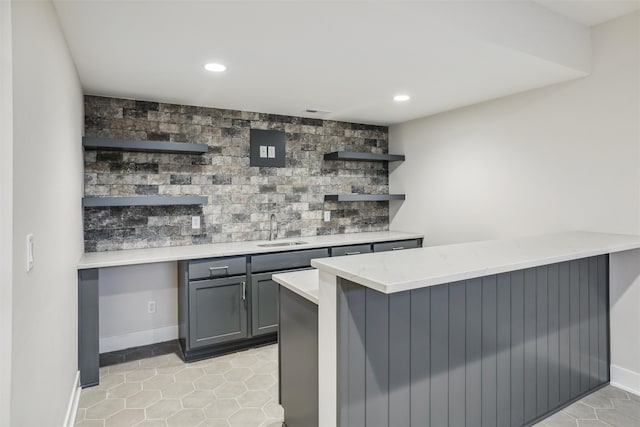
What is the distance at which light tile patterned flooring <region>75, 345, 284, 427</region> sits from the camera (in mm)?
2322

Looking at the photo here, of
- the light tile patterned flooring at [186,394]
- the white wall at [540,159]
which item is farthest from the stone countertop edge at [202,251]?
the light tile patterned flooring at [186,394]

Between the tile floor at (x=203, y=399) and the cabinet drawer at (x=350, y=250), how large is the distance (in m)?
1.16

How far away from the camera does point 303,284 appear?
200 cm

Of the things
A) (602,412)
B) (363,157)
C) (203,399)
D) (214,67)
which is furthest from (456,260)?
(363,157)

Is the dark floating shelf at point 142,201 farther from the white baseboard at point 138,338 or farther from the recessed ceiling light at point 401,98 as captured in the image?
the recessed ceiling light at point 401,98

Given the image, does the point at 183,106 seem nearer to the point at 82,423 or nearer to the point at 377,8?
the point at 377,8

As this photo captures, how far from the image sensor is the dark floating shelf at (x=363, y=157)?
168 inches

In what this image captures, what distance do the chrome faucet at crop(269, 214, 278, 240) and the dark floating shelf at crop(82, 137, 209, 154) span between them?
1.01m

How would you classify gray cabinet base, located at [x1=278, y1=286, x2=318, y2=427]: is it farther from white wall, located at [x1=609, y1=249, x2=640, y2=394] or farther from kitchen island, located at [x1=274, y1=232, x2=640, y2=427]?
white wall, located at [x1=609, y1=249, x2=640, y2=394]

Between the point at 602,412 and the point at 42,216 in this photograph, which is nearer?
the point at 42,216

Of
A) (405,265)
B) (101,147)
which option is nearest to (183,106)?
(101,147)

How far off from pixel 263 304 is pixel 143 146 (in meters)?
1.68

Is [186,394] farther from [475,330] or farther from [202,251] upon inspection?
[475,330]

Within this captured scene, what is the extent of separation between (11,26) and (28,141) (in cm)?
39
